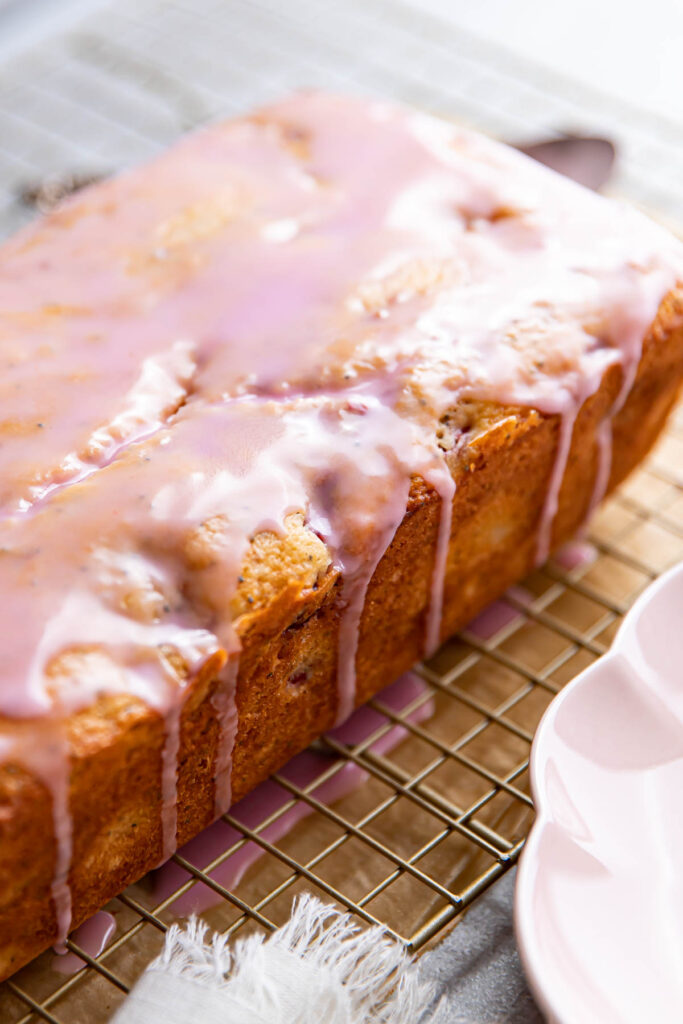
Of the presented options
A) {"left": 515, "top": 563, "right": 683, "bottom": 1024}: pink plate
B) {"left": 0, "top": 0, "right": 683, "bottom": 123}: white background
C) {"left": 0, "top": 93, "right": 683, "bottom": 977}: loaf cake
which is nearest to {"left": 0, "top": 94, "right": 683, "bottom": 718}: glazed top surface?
{"left": 0, "top": 93, "right": 683, "bottom": 977}: loaf cake

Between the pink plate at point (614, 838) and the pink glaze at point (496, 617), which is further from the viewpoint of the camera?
the pink glaze at point (496, 617)

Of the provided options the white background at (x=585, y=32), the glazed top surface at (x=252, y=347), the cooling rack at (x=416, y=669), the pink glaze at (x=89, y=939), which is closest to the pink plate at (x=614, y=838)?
the cooling rack at (x=416, y=669)

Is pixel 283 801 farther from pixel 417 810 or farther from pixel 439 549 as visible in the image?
pixel 439 549

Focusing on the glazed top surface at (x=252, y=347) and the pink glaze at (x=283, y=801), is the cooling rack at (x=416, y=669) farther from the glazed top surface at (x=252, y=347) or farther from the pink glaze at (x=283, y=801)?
the glazed top surface at (x=252, y=347)

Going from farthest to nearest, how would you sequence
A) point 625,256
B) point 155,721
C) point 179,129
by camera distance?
point 179,129, point 625,256, point 155,721

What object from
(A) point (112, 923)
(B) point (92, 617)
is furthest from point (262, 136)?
(A) point (112, 923)

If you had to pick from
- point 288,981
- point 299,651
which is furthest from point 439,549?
point 288,981

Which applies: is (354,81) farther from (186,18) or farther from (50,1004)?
(50,1004)
